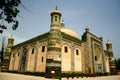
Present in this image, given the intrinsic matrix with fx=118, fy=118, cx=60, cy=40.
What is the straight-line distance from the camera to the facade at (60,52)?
1599 centimetres

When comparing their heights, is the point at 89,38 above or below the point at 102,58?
above

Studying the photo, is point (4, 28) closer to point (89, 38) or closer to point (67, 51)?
point (67, 51)

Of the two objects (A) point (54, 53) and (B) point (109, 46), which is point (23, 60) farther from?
(B) point (109, 46)

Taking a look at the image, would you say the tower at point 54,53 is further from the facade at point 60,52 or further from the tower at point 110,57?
the tower at point 110,57

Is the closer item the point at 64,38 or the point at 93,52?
the point at 64,38

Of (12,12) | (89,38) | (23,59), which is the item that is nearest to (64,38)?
(89,38)

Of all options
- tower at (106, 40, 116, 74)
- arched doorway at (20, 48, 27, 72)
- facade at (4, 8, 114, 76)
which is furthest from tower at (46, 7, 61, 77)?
tower at (106, 40, 116, 74)

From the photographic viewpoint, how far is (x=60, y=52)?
53.3ft

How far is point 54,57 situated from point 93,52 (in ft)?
34.9

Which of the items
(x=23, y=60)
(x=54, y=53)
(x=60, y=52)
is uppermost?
(x=60, y=52)

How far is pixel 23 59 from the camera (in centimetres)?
2530

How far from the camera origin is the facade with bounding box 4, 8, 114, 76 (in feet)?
52.5

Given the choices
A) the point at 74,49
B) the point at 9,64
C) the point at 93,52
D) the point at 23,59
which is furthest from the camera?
the point at 9,64

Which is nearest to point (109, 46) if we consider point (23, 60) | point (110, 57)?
point (110, 57)
